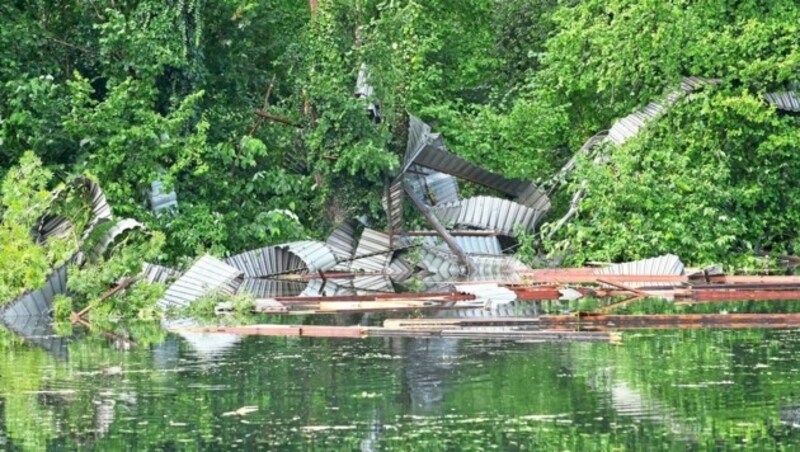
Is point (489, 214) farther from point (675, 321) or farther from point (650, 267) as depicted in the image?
point (675, 321)

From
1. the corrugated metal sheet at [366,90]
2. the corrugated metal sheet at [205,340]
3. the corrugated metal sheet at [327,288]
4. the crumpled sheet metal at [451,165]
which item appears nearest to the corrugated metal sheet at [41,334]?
the corrugated metal sheet at [205,340]

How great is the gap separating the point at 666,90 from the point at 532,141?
3350 millimetres

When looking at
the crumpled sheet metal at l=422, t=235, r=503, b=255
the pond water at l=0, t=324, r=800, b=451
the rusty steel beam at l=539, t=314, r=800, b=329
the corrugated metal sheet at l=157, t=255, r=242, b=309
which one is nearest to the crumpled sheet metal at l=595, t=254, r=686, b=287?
the crumpled sheet metal at l=422, t=235, r=503, b=255

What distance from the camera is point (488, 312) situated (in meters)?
23.9

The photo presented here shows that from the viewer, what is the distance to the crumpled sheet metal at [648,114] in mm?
34094

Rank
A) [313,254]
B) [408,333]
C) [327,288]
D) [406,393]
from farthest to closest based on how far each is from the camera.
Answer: [313,254] < [327,288] < [408,333] < [406,393]

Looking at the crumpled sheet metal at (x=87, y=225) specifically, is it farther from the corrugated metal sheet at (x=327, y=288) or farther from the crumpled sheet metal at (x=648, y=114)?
the crumpled sheet metal at (x=648, y=114)

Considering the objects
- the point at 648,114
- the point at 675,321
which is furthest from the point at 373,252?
the point at 675,321

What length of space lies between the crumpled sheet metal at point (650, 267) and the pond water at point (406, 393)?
28.1ft

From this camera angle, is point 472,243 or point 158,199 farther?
point 472,243

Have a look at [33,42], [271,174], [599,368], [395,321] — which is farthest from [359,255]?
[599,368]

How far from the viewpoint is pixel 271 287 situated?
3034 centimetres

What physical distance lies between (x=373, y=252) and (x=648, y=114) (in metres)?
6.95

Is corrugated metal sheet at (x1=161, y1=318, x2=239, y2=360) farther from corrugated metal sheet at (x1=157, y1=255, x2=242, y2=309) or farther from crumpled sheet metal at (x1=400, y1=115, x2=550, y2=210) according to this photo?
crumpled sheet metal at (x1=400, y1=115, x2=550, y2=210)
